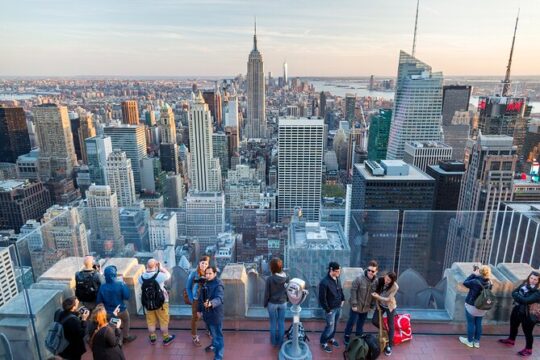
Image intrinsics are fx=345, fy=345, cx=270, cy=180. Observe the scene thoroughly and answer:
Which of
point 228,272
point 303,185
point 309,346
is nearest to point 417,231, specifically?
point 309,346

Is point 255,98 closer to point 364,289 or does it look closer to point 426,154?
point 426,154

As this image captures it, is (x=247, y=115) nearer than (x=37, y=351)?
No

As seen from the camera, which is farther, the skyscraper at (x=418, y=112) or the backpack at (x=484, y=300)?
the skyscraper at (x=418, y=112)

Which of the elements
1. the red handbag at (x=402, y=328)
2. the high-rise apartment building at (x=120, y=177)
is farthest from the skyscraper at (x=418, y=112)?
the red handbag at (x=402, y=328)

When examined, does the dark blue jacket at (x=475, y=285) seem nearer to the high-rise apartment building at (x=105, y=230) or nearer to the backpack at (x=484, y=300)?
the backpack at (x=484, y=300)

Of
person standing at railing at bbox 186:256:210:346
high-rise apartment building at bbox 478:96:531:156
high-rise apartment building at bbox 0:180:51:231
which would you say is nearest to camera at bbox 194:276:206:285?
person standing at railing at bbox 186:256:210:346

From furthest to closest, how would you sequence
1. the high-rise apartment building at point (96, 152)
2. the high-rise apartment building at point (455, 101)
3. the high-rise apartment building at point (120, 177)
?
1. the high-rise apartment building at point (455, 101)
2. the high-rise apartment building at point (96, 152)
3. the high-rise apartment building at point (120, 177)

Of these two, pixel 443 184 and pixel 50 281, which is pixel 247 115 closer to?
pixel 443 184
